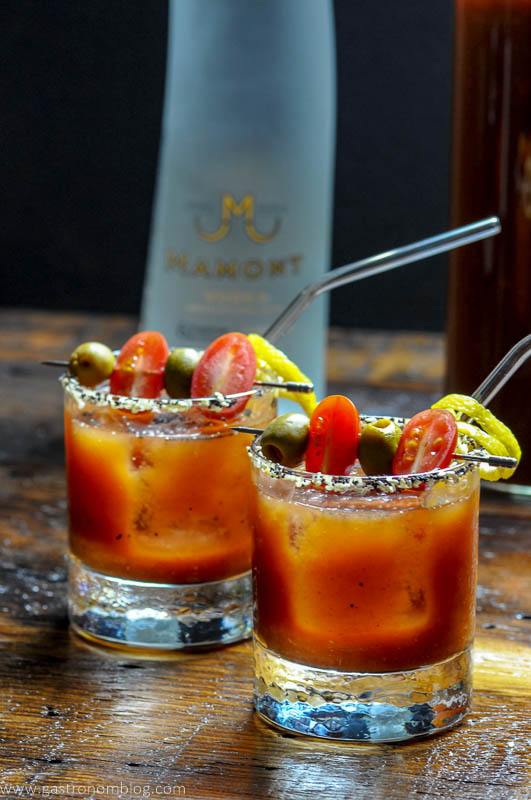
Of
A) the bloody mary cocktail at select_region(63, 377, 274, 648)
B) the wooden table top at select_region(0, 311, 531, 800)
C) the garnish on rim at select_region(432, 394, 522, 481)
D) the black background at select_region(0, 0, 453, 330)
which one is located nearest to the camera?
the wooden table top at select_region(0, 311, 531, 800)

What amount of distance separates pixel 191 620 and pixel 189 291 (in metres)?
0.73

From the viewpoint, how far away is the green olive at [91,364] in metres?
1.15

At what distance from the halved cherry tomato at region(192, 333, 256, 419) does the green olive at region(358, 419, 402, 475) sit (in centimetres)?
18

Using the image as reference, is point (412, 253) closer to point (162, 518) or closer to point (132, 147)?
point (162, 518)

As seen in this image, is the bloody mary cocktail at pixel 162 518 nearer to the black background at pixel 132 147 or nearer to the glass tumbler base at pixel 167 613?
the glass tumbler base at pixel 167 613

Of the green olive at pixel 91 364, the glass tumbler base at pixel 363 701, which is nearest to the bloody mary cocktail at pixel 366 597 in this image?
the glass tumbler base at pixel 363 701

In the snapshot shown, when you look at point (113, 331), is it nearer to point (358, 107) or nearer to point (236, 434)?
point (358, 107)

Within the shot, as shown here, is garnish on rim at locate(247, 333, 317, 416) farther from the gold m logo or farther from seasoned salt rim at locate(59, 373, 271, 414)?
the gold m logo

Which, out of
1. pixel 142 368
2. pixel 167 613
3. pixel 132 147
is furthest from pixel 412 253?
pixel 132 147

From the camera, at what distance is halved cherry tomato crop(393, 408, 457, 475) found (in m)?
0.95

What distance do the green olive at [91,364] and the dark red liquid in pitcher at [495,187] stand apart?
0.55 meters

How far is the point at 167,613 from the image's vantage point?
114 centimetres

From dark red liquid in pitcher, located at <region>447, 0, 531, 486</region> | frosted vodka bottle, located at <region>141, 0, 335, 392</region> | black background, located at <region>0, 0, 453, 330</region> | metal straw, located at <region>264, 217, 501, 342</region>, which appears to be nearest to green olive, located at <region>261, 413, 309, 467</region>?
metal straw, located at <region>264, 217, 501, 342</region>

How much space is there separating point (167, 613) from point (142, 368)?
0.22 metres
